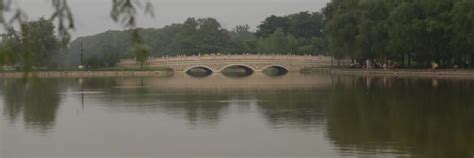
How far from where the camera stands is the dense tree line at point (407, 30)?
126 feet

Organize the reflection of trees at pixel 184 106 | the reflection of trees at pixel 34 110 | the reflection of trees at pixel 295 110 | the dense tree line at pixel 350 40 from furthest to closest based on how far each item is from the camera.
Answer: the reflection of trees at pixel 184 106, the reflection of trees at pixel 34 110, the reflection of trees at pixel 295 110, the dense tree line at pixel 350 40

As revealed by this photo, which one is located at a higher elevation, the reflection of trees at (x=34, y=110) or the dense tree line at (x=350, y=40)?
the dense tree line at (x=350, y=40)

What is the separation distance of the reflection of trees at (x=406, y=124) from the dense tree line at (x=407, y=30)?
551 inches

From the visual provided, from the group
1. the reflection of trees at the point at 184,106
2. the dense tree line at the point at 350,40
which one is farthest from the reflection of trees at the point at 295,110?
the dense tree line at the point at 350,40

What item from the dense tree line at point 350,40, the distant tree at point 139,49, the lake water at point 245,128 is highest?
the dense tree line at point 350,40

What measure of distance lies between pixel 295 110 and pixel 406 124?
5.00 metres

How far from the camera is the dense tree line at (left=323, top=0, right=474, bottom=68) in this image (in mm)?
38300

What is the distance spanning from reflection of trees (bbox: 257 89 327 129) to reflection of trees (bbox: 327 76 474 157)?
0.43m

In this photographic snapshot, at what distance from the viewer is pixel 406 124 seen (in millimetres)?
15656

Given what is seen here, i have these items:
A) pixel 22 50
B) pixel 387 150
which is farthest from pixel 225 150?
pixel 22 50

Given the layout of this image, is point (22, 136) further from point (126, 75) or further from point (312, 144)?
point (126, 75)

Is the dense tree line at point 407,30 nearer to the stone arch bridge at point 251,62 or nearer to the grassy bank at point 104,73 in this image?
the stone arch bridge at point 251,62

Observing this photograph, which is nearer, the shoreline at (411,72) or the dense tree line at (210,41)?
the shoreline at (411,72)

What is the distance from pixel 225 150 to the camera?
483 inches
